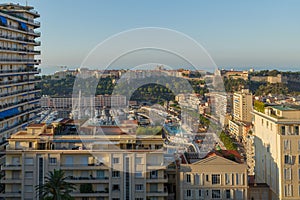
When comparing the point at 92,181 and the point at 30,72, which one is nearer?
the point at 92,181

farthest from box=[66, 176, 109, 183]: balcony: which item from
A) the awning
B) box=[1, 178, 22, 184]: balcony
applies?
the awning

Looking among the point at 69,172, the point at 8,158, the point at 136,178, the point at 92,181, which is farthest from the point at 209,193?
the point at 8,158

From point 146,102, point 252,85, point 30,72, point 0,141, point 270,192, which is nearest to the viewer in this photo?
point 270,192

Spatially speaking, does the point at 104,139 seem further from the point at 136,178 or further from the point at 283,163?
the point at 283,163

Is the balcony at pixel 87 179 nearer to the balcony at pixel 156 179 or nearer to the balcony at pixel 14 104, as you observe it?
the balcony at pixel 156 179

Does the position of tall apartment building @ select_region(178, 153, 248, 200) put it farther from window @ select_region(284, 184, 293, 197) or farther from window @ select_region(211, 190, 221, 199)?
window @ select_region(284, 184, 293, 197)

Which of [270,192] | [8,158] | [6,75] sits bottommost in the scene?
[270,192]

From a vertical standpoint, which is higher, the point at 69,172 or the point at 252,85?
the point at 252,85

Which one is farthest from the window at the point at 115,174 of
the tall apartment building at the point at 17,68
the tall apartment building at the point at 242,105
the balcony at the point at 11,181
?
the tall apartment building at the point at 242,105
